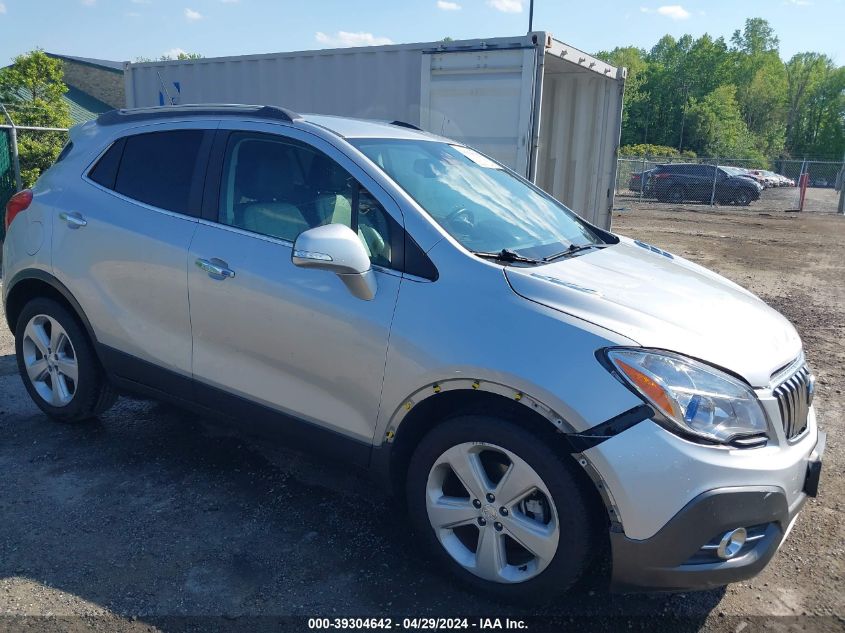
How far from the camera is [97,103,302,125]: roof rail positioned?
10.9ft

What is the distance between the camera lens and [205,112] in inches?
140

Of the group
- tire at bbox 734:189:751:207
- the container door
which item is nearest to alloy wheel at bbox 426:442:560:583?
the container door

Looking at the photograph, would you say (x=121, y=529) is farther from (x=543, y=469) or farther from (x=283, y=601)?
(x=543, y=469)

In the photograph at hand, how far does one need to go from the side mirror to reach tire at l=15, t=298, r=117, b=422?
195 centimetres

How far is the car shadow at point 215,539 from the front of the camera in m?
2.66

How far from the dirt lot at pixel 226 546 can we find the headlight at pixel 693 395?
90 cm

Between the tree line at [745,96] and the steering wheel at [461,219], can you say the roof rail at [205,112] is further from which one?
the tree line at [745,96]

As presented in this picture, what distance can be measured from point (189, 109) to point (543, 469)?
269 centimetres

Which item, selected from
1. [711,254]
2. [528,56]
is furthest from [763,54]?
[528,56]

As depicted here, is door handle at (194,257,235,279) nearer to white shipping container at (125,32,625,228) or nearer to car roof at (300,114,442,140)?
car roof at (300,114,442,140)

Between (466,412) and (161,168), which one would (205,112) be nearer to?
(161,168)

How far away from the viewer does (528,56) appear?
6.60 m

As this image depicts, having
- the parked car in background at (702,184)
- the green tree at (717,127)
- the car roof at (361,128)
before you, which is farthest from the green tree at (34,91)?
the green tree at (717,127)

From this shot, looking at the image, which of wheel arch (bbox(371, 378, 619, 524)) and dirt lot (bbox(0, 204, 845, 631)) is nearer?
wheel arch (bbox(371, 378, 619, 524))
